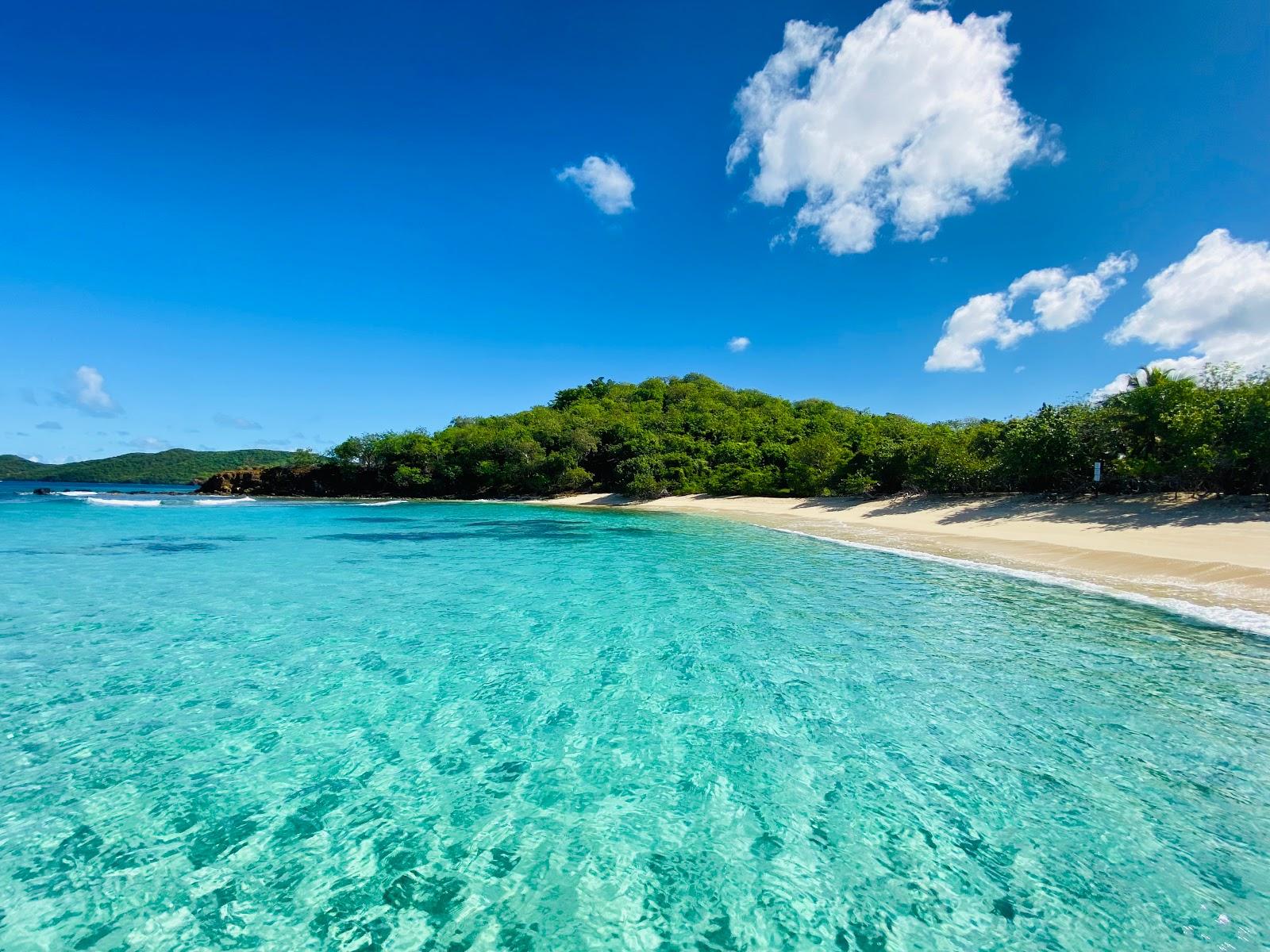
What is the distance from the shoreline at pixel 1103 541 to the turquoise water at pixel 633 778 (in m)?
2.69

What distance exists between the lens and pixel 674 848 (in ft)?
13.1

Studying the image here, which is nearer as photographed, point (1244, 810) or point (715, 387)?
point (1244, 810)

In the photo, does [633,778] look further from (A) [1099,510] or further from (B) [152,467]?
(B) [152,467]

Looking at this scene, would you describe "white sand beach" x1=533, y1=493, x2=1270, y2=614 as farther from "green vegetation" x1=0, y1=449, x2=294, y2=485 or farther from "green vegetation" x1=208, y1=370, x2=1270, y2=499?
"green vegetation" x1=0, y1=449, x2=294, y2=485

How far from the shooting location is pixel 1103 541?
17.6m

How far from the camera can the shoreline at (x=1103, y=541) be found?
1177cm

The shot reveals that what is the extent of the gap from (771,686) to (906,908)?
142 inches

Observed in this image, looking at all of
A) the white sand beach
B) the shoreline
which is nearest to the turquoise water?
the shoreline

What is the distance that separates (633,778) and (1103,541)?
65.8 feet

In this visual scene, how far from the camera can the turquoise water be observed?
3.35m

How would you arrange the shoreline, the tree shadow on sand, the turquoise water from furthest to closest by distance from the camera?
the tree shadow on sand → the shoreline → the turquoise water

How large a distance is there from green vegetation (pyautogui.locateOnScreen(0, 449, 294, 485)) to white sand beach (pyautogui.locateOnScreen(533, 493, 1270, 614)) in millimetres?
132397

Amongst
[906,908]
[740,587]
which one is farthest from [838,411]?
[906,908]

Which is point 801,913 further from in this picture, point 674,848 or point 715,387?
point 715,387
